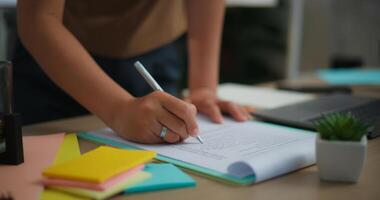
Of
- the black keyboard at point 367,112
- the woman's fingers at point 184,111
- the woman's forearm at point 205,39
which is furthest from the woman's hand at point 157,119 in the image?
the woman's forearm at point 205,39

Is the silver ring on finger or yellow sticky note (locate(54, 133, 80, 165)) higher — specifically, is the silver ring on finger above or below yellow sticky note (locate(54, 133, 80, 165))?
above

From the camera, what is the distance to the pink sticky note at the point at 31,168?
0.54 m

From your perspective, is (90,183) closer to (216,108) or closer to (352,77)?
(216,108)

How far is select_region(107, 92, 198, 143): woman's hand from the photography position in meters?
0.72

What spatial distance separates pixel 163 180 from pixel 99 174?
8cm

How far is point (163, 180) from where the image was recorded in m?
0.57

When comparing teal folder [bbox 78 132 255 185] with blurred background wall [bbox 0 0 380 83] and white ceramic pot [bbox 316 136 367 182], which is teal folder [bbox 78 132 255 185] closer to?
white ceramic pot [bbox 316 136 367 182]

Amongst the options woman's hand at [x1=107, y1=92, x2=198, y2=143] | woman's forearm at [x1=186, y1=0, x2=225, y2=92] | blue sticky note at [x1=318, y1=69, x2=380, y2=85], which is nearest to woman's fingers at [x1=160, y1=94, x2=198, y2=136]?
woman's hand at [x1=107, y1=92, x2=198, y2=143]

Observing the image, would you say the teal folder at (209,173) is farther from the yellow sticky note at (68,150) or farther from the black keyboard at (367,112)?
the black keyboard at (367,112)

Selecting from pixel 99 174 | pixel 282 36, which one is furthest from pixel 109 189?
pixel 282 36

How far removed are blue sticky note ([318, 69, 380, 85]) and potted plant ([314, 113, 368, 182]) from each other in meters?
0.97

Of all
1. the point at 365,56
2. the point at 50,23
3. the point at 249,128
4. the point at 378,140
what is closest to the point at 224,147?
the point at 249,128

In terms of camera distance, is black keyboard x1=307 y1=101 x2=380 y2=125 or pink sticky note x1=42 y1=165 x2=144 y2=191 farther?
black keyboard x1=307 y1=101 x2=380 y2=125

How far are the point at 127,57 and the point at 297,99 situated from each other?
1.42 ft
